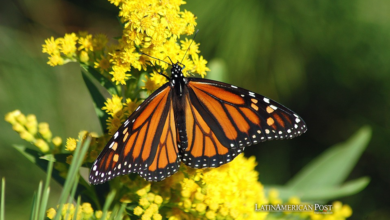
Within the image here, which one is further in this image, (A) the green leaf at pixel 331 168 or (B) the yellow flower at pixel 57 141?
(A) the green leaf at pixel 331 168

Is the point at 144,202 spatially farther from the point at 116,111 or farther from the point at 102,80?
the point at 102,80

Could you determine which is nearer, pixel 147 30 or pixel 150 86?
pixel 147 30

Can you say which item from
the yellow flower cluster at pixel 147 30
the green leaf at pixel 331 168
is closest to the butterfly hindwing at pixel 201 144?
the yellow flower cluster at pixel 147 30

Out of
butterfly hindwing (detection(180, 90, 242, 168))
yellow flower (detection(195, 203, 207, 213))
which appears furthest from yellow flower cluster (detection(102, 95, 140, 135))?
yellow flower (detection(195, 203, 207, 213))

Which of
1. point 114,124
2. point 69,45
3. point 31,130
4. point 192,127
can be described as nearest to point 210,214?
point 192,127

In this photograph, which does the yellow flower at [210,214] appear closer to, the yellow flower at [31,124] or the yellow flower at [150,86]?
the yellow flower at [150,86]

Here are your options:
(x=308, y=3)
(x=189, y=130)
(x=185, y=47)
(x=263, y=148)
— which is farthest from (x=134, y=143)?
(x=263, y=148)

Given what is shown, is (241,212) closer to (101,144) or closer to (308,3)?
(101,144)
